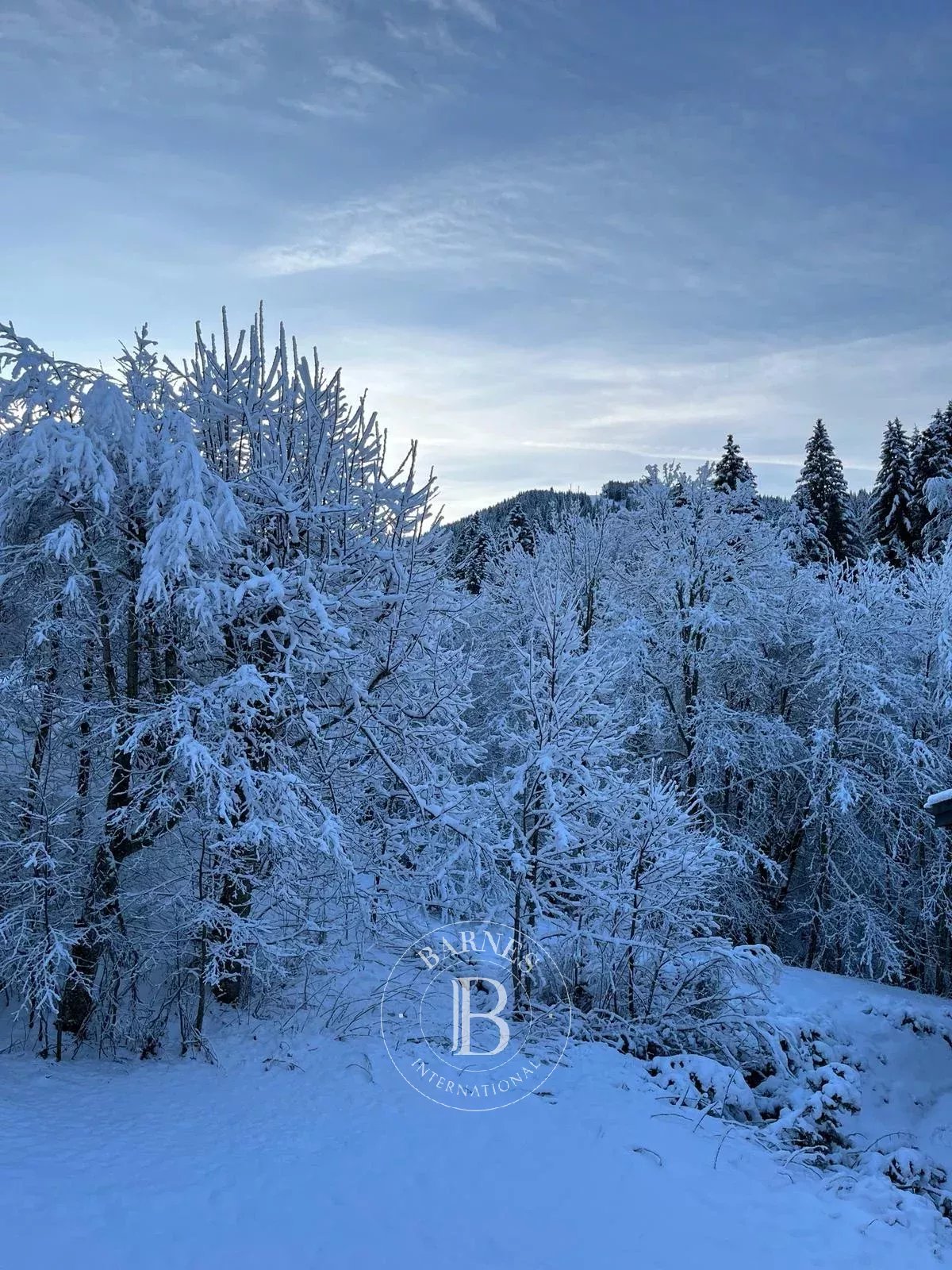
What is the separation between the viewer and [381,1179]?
19.6 feet

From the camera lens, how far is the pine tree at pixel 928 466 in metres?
30.1

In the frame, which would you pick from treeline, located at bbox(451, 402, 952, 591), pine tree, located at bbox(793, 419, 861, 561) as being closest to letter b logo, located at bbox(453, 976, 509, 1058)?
treeline, located at bbox(451, 402, 952, 591)

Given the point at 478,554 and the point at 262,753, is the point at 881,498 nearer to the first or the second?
the point at 478,554

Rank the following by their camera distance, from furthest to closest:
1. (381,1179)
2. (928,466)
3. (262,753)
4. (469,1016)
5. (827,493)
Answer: (827,493), (928,466), (469,1016), (262,753), (381,1179)

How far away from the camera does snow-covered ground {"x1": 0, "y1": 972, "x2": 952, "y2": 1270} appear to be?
16.6 ft

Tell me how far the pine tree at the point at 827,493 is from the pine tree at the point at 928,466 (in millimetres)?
3660

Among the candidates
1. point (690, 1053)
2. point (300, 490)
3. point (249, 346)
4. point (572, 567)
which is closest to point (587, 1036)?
point (690, 1053)

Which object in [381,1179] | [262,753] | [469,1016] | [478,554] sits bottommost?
[469,1016]

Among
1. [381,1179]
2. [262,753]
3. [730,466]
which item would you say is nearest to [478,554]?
[730,466]

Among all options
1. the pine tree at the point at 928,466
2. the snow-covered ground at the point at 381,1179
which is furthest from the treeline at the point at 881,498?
the snow-covered ground at the point at 381,1179

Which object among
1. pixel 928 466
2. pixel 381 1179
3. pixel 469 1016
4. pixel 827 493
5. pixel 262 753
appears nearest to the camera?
pixel 381 1179

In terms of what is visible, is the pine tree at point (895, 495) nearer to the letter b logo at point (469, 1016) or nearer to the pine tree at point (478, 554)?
the pine tree at point (478, 554)

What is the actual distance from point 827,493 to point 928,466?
5352mm

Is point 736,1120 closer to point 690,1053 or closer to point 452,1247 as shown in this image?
point 690,1053
